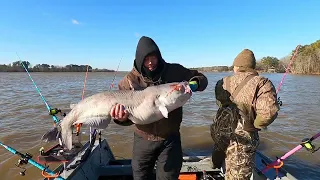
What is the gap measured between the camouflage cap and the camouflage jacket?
0.36 ft

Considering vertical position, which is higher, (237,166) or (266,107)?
(266,107)

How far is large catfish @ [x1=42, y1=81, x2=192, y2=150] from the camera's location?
3158 mm

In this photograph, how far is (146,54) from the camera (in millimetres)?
3180

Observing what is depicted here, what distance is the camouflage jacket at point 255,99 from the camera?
3275mm

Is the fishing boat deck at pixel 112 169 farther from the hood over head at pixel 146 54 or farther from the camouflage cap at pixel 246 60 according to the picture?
the hood over head at pixel 146 54

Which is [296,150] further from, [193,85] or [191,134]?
[191,134]

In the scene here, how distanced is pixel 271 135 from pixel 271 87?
7618 millimetres

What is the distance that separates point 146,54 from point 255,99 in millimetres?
1496

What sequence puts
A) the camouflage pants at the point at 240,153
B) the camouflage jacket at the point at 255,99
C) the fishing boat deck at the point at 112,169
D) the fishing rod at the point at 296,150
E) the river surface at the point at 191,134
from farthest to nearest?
the river surface at the point at 191,134 < the fishing boat deck at the point at 112,169 < the fishing rod at the point at 296,150 < the camouflage pants at the point at 240,153 < the camouflage jacket at the point at 255,99

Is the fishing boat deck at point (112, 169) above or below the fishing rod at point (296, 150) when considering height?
below

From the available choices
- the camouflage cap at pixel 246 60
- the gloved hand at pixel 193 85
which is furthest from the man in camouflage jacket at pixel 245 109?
the gloved hand at pixel 193 85

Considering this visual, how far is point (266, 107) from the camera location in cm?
327

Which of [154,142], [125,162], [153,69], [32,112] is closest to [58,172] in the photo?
[125,162]

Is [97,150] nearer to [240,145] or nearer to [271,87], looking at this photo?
[240,145]
